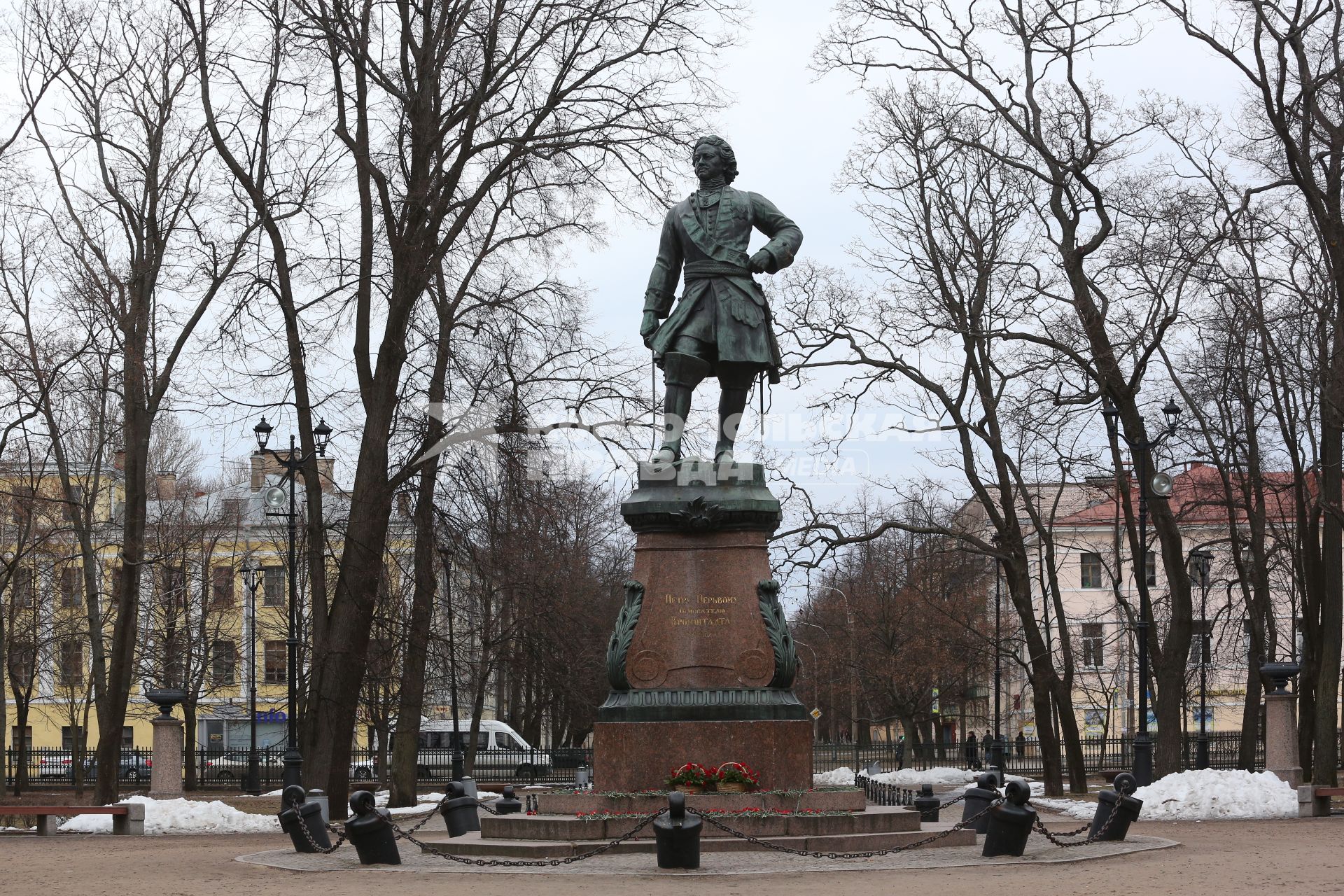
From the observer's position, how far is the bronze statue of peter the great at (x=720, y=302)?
→ 16625 millimetres

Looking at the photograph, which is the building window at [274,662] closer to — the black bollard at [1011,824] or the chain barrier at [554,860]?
the chain barrier at [554,860]

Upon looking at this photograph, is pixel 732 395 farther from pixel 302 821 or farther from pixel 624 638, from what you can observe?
pixel 302 821

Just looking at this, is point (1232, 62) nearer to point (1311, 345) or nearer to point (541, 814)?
point (1311, 345)

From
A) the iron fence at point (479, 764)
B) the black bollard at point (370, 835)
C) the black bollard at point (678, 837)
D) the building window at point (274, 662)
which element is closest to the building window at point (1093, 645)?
the iron fence at point (479, 764)

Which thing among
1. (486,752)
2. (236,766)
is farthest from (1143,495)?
(236,766)

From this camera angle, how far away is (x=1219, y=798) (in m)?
21.5

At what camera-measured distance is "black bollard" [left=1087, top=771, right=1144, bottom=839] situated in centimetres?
1536

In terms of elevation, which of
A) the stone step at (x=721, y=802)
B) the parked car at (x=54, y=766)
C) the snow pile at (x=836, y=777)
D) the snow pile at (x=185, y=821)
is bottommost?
the parked car at (x=54, y=766)

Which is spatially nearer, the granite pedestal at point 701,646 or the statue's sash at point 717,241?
the granite pedestal at point 701,646

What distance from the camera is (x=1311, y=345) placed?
2705 cm

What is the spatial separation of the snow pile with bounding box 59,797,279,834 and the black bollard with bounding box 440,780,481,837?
590cm

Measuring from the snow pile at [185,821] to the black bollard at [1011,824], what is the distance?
10.9m

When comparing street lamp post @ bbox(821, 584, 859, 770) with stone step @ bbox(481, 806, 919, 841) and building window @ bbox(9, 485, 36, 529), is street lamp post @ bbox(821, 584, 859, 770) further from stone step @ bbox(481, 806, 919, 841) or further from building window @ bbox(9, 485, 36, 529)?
stone step @ bbox(481, 806, 919, 841)

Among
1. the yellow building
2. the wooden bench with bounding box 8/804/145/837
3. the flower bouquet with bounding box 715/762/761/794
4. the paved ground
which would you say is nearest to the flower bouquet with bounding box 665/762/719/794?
the flower bouquet with bounding box 715/762/761/794
